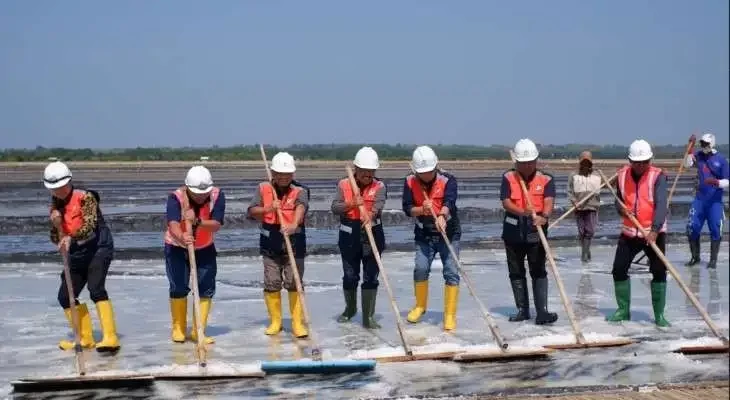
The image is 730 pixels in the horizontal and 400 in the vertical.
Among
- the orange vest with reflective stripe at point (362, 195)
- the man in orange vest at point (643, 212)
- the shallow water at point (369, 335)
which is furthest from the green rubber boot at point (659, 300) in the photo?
the orange vest with reflective stripe at point (362, 195)

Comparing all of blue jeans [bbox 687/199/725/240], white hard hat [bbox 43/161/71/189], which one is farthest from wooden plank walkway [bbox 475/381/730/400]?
blue jeans [bbox 687/199/725/240]

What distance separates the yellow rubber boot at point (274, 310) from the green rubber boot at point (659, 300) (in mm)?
3712

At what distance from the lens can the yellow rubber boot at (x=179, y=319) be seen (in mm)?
9414

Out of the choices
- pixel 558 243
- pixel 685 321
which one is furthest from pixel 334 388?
pixel 558 243

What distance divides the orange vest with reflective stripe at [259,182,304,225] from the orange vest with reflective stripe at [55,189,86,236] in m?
1.68

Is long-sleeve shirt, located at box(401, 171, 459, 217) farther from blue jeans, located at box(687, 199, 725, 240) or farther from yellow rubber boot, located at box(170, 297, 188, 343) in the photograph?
blue jeans, located at box(687, 199, 725, 240)

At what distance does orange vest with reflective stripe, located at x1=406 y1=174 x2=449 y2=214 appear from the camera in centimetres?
1005

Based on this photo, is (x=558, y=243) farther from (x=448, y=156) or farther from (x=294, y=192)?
(x=448, y=156)

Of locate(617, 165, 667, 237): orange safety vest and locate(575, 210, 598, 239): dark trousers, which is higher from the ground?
locate(617, 165, 667, 237): orange safety vest

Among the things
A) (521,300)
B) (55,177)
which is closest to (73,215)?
(55,177)

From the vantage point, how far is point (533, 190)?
33.1 feet

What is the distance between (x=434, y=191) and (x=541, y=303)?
159 centimetres

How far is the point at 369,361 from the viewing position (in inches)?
322

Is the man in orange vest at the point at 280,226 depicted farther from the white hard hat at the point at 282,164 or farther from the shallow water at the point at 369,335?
the shallow water at the point at 369,335
